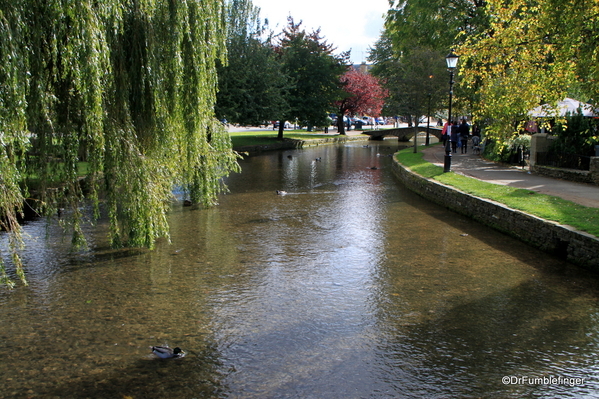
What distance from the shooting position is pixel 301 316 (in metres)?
7.75

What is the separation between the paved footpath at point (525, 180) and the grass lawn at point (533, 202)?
2.06 ft

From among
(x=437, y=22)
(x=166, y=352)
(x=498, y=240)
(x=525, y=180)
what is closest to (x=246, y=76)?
(x=437, y=22)

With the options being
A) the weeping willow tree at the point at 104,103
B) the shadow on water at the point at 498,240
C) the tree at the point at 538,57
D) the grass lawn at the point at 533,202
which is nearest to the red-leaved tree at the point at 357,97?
the grass lawn at the point at 533,202

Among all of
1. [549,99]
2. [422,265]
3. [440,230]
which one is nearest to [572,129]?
[549,99]

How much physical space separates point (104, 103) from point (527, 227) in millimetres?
9636

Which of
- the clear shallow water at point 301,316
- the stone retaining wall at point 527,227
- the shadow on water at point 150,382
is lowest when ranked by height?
the shadow on water at point 150,382

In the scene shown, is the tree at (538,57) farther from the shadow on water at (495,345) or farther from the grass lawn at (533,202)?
the shadow on water at (495,345)

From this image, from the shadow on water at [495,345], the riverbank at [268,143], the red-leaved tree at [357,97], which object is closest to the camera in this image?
the shadow on water at [495,345]

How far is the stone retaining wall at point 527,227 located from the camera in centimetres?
995

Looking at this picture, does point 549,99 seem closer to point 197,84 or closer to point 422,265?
point 422,265

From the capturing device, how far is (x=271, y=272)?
9.84 m

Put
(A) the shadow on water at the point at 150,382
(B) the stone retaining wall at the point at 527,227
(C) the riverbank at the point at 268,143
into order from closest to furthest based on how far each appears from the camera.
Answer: (A) the shadow on water at the point at 150,382
(B) the stone retaining wall at the point at 527,227
(C) the riverbank at the point at 268,143

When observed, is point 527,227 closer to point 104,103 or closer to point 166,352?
point 166,352

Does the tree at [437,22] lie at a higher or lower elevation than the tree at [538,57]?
higher
